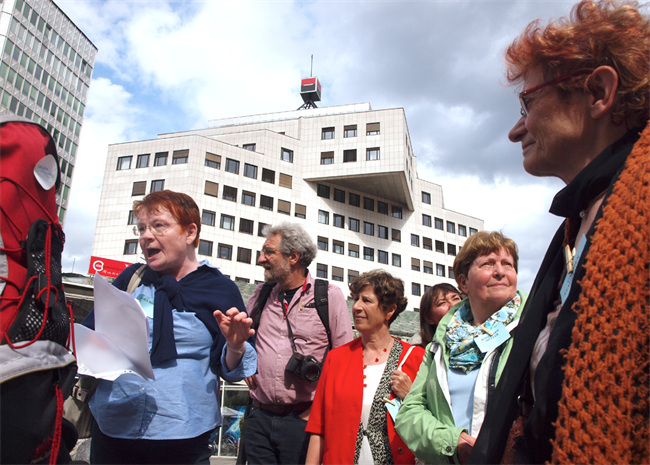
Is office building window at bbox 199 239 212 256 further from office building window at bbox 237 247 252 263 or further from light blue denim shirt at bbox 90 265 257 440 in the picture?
light blue denim shirt at bbox 90 265 257 440

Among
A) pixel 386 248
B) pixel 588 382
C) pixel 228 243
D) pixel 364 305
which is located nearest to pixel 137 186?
pixel 228 243

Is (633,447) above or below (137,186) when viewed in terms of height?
below

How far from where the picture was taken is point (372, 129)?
43500 millimetres

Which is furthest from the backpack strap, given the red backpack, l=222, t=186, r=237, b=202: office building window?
l=222, t=186, r=237, b=202: office building window

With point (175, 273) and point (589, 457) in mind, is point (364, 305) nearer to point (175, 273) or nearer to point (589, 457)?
point (175, 273)

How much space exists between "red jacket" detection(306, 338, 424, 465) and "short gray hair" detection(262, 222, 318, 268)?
3.50 feet

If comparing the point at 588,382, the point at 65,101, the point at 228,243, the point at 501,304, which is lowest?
the point at 588,382

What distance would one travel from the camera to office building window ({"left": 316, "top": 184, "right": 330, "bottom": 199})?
145ft

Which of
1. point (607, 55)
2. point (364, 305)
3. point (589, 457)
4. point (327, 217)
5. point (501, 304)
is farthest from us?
point (327, 217)

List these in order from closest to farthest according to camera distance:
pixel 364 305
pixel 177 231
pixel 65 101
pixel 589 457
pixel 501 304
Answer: pixel 589 457
pixel 501 304
pixel 177 231
pixel 364 305
pixel 65 101

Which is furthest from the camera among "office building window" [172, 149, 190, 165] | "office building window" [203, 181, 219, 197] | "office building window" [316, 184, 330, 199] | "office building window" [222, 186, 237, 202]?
"office building window" [316, 184, 330, 199]

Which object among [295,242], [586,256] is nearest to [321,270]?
[295,242]

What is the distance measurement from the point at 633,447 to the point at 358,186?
45815 mm

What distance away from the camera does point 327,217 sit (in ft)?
145
